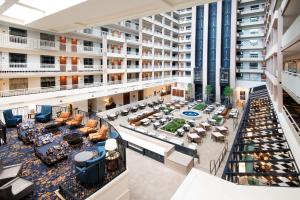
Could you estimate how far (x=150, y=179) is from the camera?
10453mm

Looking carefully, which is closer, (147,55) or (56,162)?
(56,162)

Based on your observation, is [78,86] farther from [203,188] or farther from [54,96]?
[203,188]

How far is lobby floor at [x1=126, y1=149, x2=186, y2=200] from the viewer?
9.16m

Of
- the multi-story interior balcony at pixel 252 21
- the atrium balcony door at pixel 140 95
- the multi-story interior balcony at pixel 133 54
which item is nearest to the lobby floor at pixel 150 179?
the multi-story interior balcony at pixel 133 54

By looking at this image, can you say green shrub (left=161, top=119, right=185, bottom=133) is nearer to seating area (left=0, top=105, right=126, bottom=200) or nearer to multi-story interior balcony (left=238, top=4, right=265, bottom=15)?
seating area (left=0, top=105, right=126, bottom=200)

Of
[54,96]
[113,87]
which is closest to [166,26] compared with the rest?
[113,87]

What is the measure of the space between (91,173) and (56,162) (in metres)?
2.65

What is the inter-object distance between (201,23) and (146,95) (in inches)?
705

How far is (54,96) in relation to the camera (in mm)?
17594

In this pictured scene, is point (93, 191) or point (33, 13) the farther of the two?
point (33, 13)

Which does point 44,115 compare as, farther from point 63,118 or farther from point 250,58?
point 250,58

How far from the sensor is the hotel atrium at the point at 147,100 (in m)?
6.51

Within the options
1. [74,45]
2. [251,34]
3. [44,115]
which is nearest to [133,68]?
[74,45]

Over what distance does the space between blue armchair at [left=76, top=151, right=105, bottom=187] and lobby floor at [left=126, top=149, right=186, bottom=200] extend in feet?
11.8
